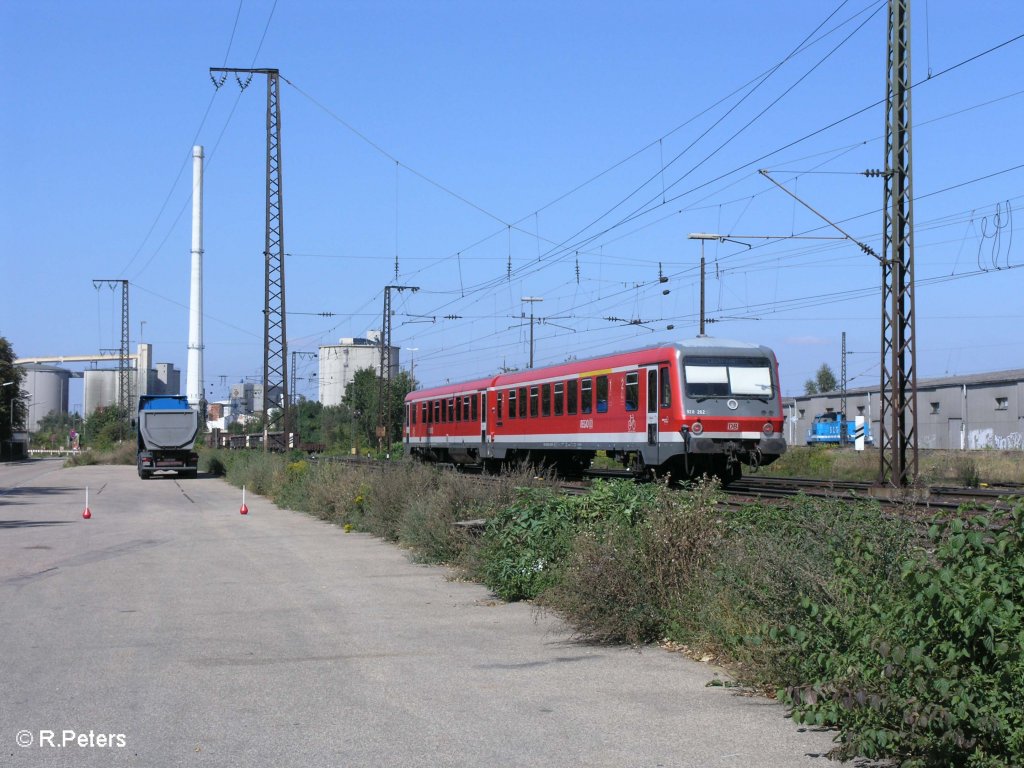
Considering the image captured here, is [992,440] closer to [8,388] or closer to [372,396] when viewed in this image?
[372,396]

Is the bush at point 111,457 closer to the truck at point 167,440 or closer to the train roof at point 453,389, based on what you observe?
the truck at point 167,440

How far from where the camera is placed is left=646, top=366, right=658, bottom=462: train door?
78.3 ft

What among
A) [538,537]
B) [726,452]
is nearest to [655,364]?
[726,452]

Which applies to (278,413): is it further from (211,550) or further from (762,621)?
(762,621)

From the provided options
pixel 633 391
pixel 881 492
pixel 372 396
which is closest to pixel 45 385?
pixel 372 396

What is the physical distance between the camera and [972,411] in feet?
184

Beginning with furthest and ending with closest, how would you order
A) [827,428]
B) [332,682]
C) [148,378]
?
[148,378]
[827,428]
[332,682]

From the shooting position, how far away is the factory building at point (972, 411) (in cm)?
5234

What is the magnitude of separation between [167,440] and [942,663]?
145 feet

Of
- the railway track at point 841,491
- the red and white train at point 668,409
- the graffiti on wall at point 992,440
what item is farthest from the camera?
the graffiti on wall at point 992,440

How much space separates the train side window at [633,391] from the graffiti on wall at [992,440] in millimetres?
31372

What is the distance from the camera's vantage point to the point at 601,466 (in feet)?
142

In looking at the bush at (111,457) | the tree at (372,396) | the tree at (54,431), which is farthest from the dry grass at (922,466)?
the tree at (54,431)

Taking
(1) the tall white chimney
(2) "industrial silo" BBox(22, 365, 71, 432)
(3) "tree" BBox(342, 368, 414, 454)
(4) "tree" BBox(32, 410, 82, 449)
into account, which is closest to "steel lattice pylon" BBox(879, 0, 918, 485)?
(1) the tall white chimney
